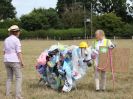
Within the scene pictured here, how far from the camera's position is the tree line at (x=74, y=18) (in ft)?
306

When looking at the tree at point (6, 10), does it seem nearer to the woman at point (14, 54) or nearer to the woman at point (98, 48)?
the woman at point (98, 48)

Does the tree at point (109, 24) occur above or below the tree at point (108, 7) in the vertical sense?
below

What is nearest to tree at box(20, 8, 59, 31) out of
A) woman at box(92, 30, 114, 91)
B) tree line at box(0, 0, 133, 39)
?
tree line at box(0, 0, 133, 39)

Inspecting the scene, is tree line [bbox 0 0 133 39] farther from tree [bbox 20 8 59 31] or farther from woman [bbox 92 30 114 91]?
woman [bbox 92 30 114 91]

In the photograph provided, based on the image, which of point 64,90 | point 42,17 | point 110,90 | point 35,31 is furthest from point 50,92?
point 42,17

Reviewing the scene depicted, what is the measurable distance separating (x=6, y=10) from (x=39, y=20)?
48.1ft

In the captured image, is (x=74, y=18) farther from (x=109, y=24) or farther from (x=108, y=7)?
(x=108, y=7)

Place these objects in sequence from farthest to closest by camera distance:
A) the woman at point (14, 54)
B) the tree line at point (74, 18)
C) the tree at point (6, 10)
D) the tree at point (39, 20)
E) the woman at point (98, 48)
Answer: the tree at point (6, 10), the tree at point (39, 20), the tree line at point (74, 18), the woman at point (98, 48), the woman at point (14, 54)

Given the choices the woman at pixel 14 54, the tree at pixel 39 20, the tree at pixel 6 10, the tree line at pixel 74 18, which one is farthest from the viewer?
the tree at pixel 6 10

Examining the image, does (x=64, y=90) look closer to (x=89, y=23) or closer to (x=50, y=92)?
(x=50, y=92)

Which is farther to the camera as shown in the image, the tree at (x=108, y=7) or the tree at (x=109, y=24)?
the tree at (x=108, y=7)

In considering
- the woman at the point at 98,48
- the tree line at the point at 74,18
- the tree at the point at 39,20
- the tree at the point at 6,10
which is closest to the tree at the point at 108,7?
the tree line at the point at 74,18

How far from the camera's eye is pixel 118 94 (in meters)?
11.7

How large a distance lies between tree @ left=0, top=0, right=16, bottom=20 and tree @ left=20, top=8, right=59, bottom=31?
34.7ft
